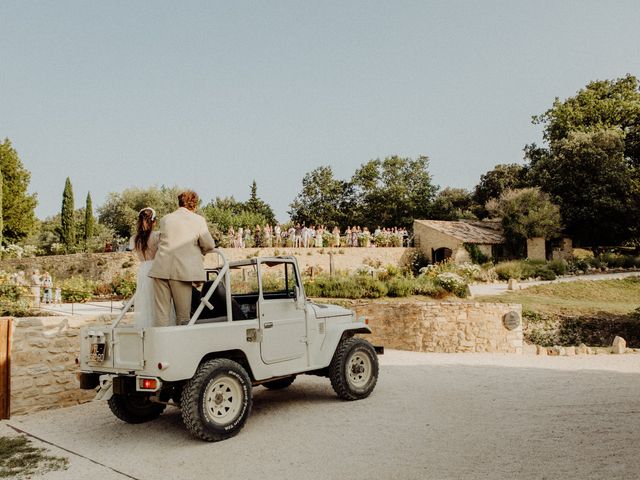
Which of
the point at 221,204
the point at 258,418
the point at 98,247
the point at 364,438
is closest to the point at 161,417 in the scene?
the point at 258,418

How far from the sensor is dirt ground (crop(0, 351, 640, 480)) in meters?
4.98

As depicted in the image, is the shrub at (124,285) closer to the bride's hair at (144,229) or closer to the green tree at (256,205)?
the bride's hair at (144,229)

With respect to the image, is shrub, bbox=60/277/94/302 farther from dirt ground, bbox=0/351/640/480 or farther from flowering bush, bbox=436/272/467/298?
dirt ground, bbox=0/351/640/480

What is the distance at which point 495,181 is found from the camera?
2173 inches

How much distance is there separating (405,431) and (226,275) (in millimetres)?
2801

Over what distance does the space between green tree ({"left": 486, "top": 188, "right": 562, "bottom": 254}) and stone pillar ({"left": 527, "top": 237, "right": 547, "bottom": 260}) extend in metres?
0.40

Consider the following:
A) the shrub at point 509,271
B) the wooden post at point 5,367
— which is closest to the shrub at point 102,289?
Answer: the wooden post at point 5,367

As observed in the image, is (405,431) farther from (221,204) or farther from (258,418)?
(221,204)

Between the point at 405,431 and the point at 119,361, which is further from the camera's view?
the point at 405,431

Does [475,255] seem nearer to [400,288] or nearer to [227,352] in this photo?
[400,288]

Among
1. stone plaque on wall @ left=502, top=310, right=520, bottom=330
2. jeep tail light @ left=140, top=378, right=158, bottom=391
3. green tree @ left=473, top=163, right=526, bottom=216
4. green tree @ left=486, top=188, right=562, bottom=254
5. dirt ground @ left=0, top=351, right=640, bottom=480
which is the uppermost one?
green tree @ left=473, top=163, right=526, bottom=216

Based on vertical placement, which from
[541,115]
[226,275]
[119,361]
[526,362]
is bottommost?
[526,362]

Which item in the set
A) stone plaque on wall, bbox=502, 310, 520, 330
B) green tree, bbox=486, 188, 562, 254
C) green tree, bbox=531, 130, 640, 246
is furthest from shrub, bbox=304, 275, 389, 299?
green tree, bbox=531, 130, 640, 246

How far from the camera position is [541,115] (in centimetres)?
4734
